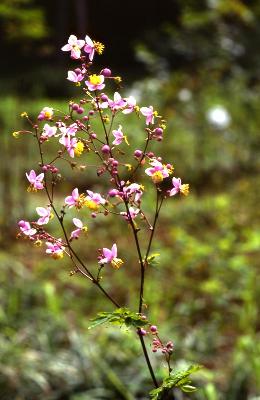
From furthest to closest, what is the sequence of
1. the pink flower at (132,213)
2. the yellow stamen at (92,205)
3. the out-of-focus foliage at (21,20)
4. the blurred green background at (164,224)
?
the out-of-focus foliage at (21,20) < the blurred green background at (164,224) < the pink flower at (132,213) < the yellow stamen at (92,205)

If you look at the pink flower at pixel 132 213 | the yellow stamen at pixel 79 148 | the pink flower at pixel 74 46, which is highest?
the pink flower at pixel 74 46

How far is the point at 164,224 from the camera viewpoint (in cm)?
719

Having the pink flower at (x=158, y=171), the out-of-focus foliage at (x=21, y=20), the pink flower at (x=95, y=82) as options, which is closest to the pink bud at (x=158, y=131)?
the pink flower at (x=158, y=171)

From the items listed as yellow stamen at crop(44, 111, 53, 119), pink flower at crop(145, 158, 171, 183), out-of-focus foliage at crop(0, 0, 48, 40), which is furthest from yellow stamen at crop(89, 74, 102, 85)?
out-of-focus foliage at crop(0, 0, 48, 40)

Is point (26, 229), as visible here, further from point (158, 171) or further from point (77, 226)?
point (158, 171)

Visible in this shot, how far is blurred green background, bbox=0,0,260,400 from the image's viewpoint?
3.45 meters

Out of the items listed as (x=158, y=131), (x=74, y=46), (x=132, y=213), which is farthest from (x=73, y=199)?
(x=74, y=46)

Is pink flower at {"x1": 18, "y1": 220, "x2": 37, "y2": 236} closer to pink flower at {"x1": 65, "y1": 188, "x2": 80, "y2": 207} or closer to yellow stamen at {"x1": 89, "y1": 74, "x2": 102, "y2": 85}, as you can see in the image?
pink flower at {"x1": 65, "y1": 188, "x2": 80, "y2": 207}

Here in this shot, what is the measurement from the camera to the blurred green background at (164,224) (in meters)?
3.45

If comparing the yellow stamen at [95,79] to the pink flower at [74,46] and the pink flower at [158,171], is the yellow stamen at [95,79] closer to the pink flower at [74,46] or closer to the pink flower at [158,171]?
the pink flower at [74,46]

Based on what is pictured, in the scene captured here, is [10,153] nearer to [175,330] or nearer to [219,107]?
[219,107]

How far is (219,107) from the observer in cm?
930

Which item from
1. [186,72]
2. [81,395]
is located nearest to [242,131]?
[186,72]

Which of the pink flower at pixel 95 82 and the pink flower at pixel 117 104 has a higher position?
the pink flower at pixel 95 82
